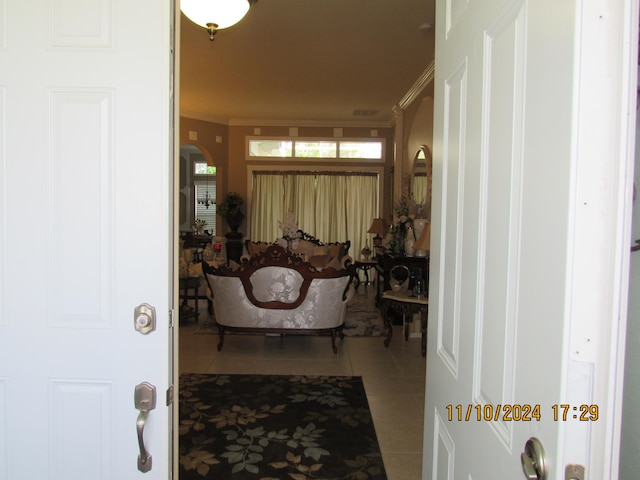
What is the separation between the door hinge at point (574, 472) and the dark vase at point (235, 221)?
8.62m

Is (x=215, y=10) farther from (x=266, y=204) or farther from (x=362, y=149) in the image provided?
(x=362, y=149)

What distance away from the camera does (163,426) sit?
4.13 ft

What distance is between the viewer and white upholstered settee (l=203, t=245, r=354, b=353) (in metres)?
4.43

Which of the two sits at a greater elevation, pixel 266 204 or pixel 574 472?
pixel 266 204

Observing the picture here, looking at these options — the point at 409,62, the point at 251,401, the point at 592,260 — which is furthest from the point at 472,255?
the point at 409,62

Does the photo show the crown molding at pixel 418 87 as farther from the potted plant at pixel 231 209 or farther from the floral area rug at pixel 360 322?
the potted plant at pixel 231 209

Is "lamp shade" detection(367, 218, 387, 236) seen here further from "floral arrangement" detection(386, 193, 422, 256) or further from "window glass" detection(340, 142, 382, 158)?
"window glass" detection(340, 142, 382, 158)

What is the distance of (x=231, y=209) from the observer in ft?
29.3

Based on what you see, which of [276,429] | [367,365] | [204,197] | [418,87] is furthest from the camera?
[204,197]

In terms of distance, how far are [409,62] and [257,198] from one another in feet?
15.4

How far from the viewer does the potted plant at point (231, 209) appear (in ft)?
29.3

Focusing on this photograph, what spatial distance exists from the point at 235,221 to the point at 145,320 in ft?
26.0

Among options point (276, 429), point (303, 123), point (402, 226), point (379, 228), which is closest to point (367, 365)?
point (276, 429)

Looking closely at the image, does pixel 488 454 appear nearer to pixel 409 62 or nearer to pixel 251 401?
pixel 251 401
